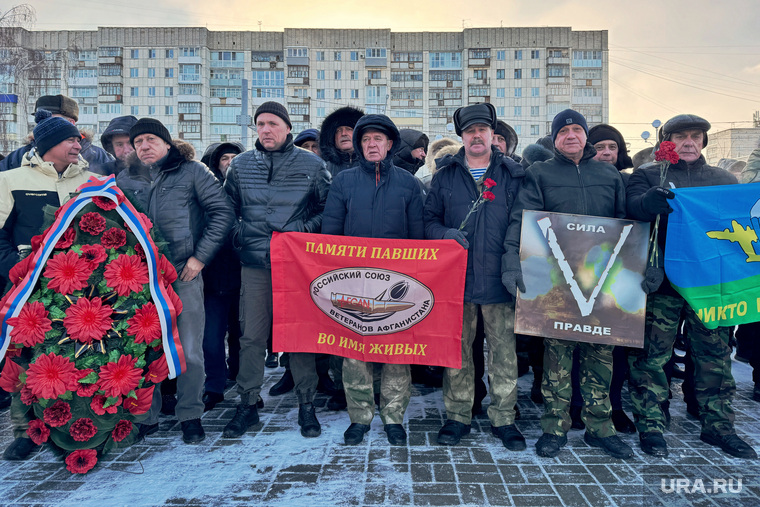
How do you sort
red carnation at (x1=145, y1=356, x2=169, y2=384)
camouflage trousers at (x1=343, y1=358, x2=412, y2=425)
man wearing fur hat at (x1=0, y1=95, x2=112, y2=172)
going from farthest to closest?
man wearing fur hat at (x1=0, y1=95, x2=112, y2=172) → camouflage trousers at (x1=343, y1=358, x2=412, y2=425) → red carnation at (x1=145, y1=356, x2=169, y2=384)

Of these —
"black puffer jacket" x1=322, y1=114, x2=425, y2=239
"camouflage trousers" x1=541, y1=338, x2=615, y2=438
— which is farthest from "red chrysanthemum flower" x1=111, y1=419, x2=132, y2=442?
"camouflage trousers" x1=541, y1=338, x2=615, y2=438

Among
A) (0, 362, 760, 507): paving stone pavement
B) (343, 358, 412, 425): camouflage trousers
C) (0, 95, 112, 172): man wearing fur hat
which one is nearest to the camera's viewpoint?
(0, 362, 760, 507): paving stone pavement

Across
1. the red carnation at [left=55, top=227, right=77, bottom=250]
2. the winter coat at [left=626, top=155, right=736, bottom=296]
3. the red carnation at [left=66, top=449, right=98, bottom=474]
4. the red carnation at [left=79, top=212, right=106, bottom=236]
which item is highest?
the winter coat at [left=626, top=155, right=736, bottom=296]

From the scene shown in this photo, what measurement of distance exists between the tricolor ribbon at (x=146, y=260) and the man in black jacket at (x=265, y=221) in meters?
0.64

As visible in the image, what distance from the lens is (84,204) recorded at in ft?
11.5

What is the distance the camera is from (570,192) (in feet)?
12.4

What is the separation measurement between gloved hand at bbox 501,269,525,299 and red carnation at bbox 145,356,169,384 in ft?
8.48

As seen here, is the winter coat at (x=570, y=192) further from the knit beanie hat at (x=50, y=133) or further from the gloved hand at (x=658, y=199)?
the knit beanie hat at (x=50, y=133)

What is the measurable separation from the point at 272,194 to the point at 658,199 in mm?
3006

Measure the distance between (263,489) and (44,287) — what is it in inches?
81.0

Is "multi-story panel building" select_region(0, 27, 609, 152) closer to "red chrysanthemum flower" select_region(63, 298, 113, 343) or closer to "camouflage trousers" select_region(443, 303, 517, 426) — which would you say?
"camouflage trousers" select_region(443, 303, 517, 426)

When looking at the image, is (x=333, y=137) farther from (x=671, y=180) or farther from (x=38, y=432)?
(x=38, y=432)

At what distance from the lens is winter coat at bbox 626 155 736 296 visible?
3848 mm

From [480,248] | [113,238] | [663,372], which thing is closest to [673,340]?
[663,372]
